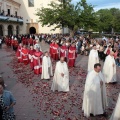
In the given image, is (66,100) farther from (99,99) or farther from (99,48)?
(99,48)

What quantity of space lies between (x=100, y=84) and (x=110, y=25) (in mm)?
60194

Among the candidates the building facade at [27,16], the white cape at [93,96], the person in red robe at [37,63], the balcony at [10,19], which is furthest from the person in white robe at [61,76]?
the building facade at [27,16]

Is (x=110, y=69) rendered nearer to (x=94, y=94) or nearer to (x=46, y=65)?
(x=46, y=65)

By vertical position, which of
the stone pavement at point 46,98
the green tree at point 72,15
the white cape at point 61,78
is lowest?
the stone pavement at point 46,98

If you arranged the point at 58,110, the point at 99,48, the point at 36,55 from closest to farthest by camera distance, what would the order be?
the point at 58,110
the point at 36,55
the point at 99,48

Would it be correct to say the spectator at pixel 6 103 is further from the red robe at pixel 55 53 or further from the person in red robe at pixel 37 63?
the red robe at pixel 55 53

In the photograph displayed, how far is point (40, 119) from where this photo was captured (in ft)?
23.2

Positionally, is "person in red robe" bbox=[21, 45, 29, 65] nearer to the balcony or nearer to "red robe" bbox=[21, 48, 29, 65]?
"red robe" bbox=[21, 48, 29, 65]

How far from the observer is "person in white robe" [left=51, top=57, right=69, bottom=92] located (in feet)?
31.4

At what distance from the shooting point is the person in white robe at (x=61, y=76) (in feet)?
31.4

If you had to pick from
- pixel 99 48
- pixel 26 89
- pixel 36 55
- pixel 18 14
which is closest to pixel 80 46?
pixel 99 48

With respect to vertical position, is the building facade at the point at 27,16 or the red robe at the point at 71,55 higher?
the building facade at the point at 27,16

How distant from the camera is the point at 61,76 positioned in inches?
379

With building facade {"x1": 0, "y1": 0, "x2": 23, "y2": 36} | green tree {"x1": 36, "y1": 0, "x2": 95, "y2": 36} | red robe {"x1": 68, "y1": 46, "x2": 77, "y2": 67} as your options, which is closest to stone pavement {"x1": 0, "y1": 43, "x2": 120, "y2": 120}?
red robe {"x1": 68, "y1": 46, "x2": 77, "y2": 67}
